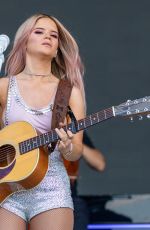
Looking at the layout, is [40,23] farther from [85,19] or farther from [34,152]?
[85,19]

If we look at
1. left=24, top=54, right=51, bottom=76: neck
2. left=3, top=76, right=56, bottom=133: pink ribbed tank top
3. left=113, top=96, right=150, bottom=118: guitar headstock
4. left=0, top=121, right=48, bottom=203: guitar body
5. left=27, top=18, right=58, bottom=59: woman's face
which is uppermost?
left=27, top=18, right=58, bottom=59: woman's face

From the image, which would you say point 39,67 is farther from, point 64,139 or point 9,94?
point 64,139

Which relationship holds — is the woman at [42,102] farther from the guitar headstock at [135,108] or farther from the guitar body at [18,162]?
the guitar headstock at [135,108]

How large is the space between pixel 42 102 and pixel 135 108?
0.46m

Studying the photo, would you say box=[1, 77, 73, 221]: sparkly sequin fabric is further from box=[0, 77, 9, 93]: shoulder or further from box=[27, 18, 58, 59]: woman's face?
box=[27, 18, 58, 59]: woman's face

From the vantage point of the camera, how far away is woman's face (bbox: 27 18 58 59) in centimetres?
344

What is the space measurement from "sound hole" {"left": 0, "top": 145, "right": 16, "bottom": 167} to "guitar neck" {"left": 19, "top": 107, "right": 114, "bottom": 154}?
105 mm

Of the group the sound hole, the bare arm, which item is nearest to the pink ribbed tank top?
the sound hole

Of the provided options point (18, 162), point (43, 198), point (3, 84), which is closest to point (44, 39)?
point (3, 84)

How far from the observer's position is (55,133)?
319 centimetres

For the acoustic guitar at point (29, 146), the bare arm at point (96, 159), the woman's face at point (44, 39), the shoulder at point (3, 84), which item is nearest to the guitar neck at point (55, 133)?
the acoustic guitar at point (29, 146)

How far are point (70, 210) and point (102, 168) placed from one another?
1.17 metres

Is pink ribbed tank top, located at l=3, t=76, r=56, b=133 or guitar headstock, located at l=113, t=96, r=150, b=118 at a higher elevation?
pink ribbed tank top, located at l=3, t=76, r=56, b=133

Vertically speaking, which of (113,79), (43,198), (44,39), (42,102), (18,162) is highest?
(113,79)
